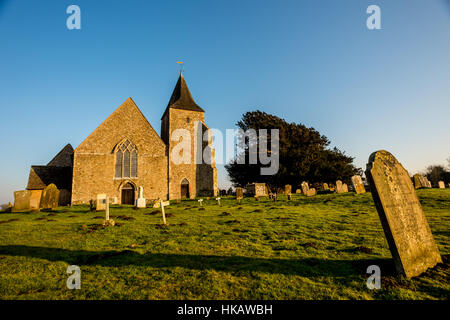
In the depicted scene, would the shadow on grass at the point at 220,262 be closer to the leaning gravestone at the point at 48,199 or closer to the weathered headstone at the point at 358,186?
the leaning gravestone at the point at 48,199

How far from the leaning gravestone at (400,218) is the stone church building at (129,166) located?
23.0m

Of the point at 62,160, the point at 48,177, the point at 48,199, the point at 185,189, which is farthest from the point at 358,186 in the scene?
the point at 62,160

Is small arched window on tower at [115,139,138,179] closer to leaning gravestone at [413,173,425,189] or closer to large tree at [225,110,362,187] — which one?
large tree at [225,110,362,187]

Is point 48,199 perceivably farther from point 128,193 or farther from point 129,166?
point 129,166

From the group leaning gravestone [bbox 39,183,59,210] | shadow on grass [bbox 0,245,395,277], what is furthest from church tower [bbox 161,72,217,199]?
shadow on grass [bbox 0,245,395,277]

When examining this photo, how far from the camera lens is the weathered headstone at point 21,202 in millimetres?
14675

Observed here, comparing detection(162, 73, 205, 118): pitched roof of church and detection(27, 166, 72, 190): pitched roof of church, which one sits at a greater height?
detection(162, 73, 205, 118): pitched roof of church

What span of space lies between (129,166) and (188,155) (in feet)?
23.4

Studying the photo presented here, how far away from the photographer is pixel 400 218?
13.3 feet

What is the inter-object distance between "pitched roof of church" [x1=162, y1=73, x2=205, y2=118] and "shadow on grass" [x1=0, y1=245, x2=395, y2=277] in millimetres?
26128

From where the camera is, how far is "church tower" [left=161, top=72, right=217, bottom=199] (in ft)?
87.6

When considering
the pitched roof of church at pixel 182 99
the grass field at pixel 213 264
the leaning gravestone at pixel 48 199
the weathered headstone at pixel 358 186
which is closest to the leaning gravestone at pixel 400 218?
the grass field at pixel 213 264

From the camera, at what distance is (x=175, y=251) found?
Answer: 17.5 ft
